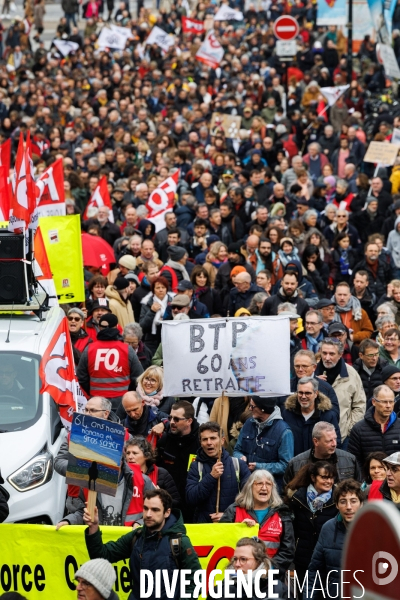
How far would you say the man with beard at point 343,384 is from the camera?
10633mm

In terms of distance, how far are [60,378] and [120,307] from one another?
162 inches

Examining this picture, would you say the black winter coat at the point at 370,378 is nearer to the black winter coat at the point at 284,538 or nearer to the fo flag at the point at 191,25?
the black winter coat at the point at 284,538

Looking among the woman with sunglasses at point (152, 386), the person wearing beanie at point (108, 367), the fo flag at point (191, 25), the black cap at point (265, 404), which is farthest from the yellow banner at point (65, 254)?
the fo flag at point (191, 25)

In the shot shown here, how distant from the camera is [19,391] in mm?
9555

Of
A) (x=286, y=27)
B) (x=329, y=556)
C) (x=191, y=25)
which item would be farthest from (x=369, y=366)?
(x=191, y=25)

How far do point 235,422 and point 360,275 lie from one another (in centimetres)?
432

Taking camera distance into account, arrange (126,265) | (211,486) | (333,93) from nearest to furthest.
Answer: (211,486)
(126,265)
(333,93)

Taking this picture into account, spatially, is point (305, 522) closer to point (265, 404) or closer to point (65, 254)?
point (265, 404)

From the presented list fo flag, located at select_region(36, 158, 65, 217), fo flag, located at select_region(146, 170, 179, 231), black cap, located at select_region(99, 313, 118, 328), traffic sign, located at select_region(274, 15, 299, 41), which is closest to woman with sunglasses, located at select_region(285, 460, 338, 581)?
black cap, located at select_region(99, 313, 118, 328)

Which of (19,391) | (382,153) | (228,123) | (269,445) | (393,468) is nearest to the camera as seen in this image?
(393,468)

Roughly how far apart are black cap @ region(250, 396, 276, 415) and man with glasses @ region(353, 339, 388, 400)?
6.75 ft

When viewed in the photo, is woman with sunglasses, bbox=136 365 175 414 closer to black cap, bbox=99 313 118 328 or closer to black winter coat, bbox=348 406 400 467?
black cap, bbox=99 313 118 328

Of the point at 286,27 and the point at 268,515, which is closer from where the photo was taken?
the point at 268,515

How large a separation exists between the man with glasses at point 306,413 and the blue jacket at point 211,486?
42.2 inches
